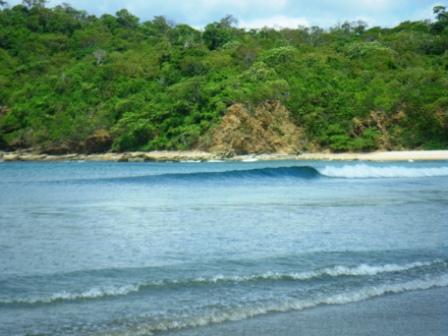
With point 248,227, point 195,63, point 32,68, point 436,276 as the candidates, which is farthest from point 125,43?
point 436,276

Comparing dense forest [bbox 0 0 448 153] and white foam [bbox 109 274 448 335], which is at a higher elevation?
dense forest [bbox 0 0 448 153]

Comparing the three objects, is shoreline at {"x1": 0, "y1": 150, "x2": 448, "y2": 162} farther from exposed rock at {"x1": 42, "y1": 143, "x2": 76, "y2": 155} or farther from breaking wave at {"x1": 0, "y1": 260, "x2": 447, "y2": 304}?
breaking wave at {"x1": 0, "y1": 260, "x2": 447, "y2": 304}

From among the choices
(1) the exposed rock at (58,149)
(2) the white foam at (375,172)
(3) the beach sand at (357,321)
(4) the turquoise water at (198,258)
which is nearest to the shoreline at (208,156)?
(1) the exposed rock at (58,149)

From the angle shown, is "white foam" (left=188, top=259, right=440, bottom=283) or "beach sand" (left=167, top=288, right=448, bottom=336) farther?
"white foam" (left=188, top=259, right=440, bottom=283)

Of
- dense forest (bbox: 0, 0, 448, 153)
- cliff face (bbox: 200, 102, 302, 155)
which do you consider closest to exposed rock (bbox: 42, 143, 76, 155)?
dense forest (bbox: 0, 0, 448, 153)

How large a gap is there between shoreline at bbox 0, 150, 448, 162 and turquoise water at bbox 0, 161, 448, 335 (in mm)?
35493

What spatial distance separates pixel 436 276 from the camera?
9.85m

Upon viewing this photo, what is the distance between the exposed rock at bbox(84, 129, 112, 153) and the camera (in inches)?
2758

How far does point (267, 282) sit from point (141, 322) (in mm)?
2541

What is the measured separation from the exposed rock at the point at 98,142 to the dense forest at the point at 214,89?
114 mm

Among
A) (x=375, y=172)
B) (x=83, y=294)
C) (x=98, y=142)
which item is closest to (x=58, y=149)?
(x=98, y=142)

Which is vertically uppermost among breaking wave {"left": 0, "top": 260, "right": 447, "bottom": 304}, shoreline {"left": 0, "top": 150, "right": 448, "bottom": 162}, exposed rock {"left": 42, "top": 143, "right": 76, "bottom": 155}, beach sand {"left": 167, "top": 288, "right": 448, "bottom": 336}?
breaking wave {"left": 0, "top": 260, "right": 447, "bottom": 304}

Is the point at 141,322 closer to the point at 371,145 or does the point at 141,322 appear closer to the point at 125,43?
the point at 371,145

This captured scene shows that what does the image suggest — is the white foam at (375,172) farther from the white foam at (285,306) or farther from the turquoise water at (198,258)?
the white foam at (285,306)
